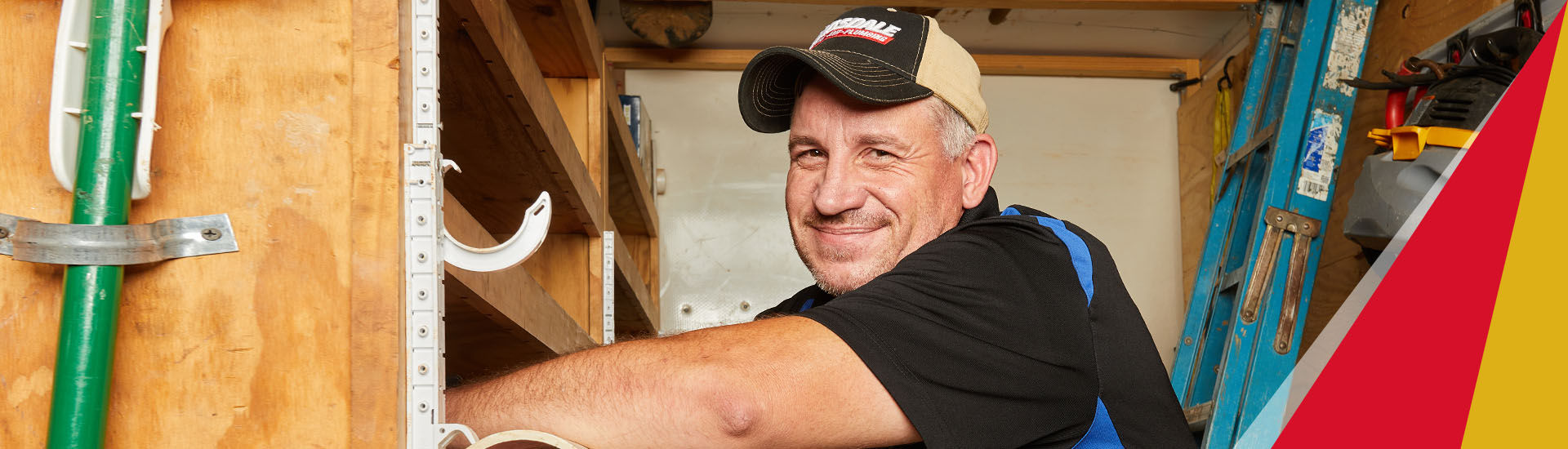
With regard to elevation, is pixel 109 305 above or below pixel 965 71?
below

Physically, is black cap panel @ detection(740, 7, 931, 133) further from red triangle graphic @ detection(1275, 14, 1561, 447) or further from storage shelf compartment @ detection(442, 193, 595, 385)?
red triangle graphic @ detection(1275, 14, 1561, 447)

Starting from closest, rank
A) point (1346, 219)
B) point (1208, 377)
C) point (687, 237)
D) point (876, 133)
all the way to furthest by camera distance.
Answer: point (876, 133) < point (1346, 219) < point (1208, 377) < point (687, 237)

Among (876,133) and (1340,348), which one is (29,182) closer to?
(876,133)

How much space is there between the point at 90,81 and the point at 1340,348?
2.31 m

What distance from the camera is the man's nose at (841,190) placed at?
4.88ft

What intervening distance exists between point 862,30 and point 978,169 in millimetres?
269

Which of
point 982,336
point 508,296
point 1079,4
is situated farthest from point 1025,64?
point 982,336

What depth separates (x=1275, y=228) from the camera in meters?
2.44

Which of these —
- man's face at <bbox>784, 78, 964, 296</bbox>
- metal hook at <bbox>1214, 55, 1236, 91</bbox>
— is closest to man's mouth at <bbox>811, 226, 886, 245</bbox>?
man's face at <bbox>784, 78, 964, 296</bbox>

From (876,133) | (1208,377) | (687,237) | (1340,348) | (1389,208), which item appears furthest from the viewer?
(687,237)

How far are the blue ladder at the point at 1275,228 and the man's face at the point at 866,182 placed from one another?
1.15 metres

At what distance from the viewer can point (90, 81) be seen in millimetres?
751

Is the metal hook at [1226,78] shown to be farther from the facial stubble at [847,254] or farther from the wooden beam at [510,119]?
the facial stubble at [847,254]

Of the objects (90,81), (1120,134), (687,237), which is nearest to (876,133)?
(90,81)
